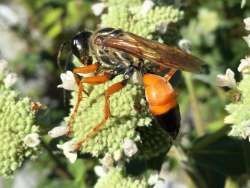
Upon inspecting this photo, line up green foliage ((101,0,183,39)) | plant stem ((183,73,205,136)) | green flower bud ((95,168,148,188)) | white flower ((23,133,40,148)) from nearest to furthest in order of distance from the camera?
white flower ((23,133,40,148))
green flower bud ((95,168,148,188))
green foliage ((101,0,183,39))
plant stem ((183,73,205,136))

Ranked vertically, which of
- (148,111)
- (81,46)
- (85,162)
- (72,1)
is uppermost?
(81,46)

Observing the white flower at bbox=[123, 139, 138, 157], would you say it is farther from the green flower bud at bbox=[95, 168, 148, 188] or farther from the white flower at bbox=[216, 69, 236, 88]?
the white flower at bbox=[216, 69, 236, 88]

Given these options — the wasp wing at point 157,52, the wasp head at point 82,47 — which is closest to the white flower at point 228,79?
the wasp wing at point 157,52

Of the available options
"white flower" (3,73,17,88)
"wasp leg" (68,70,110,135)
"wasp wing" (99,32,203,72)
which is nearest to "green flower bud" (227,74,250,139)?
"wasp wing" (99,32,203,72)

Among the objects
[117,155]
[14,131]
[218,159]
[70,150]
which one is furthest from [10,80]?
[218,159]

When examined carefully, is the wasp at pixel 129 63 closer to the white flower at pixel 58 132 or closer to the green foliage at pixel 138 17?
the white flower at pixel 58 132

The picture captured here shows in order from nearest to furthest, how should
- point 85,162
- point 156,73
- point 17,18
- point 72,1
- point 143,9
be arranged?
point 156,73 → point 143,9 → point 85,162 → point 72,1 → point 17,18

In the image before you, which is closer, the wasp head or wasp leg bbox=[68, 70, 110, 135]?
wasp leg bbox=[68, 70, 110, 135]

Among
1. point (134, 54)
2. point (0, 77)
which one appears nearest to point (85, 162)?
point (0, 77)

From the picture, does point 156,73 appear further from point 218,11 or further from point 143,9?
point 218,11
